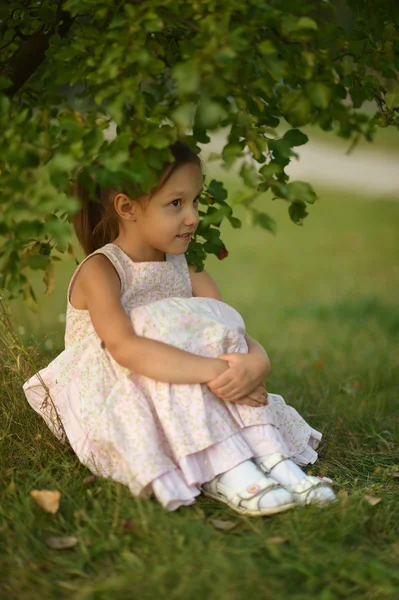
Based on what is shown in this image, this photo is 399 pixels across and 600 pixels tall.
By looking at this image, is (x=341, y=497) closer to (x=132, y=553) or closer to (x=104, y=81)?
(x=132, y=553)

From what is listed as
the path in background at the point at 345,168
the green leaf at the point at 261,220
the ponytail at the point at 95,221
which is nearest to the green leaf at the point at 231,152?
the green leaf at the point at 261,220

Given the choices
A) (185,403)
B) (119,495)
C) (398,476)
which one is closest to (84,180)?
(185,403)

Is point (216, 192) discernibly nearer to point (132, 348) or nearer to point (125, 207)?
point (125, 207)

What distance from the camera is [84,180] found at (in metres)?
2.28

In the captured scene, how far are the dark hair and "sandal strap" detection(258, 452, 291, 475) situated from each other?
3.19 ft

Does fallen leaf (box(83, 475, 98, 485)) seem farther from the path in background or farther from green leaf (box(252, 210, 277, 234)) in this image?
the path in background

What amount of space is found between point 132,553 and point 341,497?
0.70 metres

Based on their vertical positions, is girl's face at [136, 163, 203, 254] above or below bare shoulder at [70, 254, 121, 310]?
above

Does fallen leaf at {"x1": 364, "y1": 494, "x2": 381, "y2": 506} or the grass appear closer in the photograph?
the grass

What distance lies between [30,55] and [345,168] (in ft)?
36.5

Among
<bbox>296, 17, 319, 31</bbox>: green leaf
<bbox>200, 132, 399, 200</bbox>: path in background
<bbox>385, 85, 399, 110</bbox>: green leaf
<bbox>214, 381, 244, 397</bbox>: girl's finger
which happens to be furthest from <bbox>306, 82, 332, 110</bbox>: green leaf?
<bbox>200, 132, 399, 200</bbox>: path in background

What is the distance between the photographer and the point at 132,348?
8.21ft

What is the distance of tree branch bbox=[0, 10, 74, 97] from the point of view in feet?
9.48

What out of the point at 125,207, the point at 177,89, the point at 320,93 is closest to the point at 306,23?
the point at 320,93
